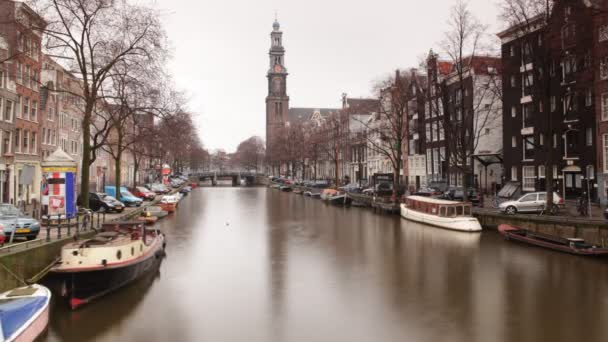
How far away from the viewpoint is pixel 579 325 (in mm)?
15039

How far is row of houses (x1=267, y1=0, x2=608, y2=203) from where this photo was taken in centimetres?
2978

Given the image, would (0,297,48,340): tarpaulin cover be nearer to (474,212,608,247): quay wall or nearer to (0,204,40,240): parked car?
(0,204,40,240): parked car

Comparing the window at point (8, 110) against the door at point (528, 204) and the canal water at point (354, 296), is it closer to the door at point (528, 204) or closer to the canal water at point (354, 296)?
the canal water at point (354, 296)

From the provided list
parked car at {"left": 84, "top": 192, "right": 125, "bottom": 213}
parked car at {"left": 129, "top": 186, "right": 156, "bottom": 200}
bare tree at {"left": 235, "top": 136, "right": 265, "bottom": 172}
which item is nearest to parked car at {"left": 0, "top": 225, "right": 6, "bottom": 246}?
parked car at {"left": 84, "top": 192, "right": 125, "bottom": 213}

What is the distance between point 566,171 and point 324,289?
32411 millimetres

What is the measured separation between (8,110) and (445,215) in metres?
36.9

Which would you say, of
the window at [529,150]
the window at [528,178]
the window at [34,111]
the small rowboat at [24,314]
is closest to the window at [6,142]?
the window at [34,111]

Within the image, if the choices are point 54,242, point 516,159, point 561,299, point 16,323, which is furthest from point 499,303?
point 516,159

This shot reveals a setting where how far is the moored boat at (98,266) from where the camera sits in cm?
1673

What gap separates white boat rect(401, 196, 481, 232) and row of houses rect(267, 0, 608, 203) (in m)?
3.16

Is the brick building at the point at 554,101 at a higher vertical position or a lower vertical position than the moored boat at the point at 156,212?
higher

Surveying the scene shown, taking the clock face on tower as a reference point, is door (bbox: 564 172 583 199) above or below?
below

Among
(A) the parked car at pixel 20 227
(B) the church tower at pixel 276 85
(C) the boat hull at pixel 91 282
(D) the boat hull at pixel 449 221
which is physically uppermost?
(B) the church tower at pixel 276 85

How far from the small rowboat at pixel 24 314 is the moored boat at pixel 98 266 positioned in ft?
6.57
